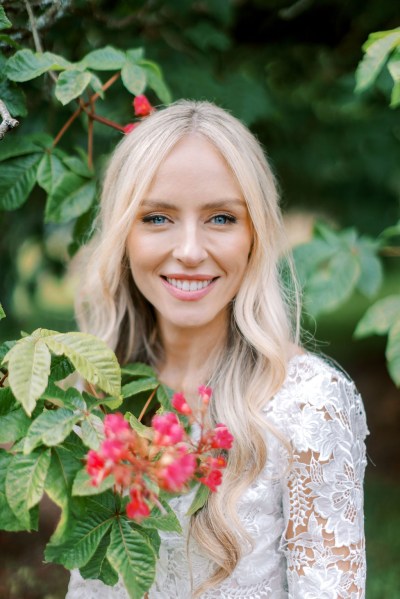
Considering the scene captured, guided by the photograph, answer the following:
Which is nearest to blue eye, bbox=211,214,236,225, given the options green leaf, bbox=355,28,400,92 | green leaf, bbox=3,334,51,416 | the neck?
the neck

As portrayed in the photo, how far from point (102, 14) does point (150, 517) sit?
1990mm

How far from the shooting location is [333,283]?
94.0 inches

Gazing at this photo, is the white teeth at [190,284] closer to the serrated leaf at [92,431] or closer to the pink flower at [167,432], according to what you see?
the serrated leaf at [92,431]

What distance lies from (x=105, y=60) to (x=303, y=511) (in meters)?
1.27

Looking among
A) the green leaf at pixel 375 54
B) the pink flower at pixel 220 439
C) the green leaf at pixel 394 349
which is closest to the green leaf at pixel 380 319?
the green leaf at pixel 394 349

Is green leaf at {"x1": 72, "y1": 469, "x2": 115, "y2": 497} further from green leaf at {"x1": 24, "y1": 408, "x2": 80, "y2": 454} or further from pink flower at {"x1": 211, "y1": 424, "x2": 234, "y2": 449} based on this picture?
pink flower at {"x1": 211, "y1": 424, "x2": 234, "y2": 449}

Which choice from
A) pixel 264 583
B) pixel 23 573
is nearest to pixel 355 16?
pixel 264 583

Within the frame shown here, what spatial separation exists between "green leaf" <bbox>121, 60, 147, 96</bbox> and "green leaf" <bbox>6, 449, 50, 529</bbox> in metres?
1.11

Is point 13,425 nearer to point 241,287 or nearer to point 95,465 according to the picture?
point 95,465

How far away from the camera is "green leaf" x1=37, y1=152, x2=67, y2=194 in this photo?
81.3 inches

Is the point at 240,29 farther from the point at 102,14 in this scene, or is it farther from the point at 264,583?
the point at 264,583

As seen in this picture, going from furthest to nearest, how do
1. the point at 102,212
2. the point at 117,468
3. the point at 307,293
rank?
the point at 307,293 → the point at 102,212 → the point at 117,468

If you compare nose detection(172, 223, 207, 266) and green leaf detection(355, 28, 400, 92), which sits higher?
green leaf detection(355, 28, 400, 92)

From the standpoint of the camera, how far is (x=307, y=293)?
8.14 ft
